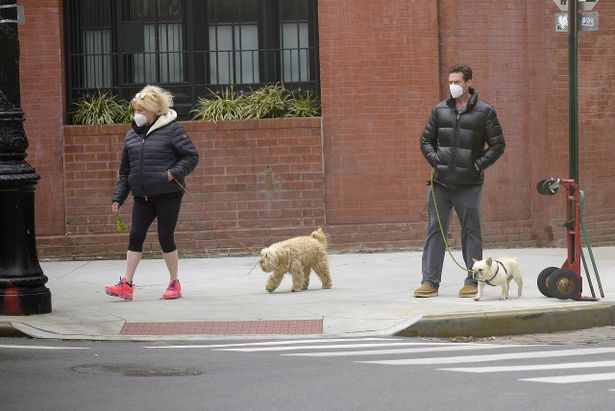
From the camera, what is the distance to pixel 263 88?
17938mm

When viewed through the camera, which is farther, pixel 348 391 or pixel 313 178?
pixel 313 178

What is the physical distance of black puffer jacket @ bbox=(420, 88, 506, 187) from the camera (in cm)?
1308

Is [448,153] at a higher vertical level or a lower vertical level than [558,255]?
higher

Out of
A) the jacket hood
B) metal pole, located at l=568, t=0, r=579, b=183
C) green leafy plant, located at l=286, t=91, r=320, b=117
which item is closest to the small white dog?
metal pole, located at l=568, t=0, r=579, b=183

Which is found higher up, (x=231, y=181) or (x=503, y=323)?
(x=231, y=181)

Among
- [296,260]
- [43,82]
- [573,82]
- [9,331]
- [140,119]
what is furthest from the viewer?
[43,82]

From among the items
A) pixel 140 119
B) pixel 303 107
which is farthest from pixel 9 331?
pixel 303 107

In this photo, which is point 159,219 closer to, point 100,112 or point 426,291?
point 426,291

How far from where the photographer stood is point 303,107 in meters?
17.8

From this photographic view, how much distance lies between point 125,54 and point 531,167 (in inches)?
214

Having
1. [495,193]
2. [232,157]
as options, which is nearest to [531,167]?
[495,193]

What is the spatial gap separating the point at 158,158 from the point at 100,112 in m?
4.69

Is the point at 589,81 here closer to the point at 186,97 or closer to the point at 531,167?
the point at 531,167

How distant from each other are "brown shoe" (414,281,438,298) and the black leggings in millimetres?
2380
